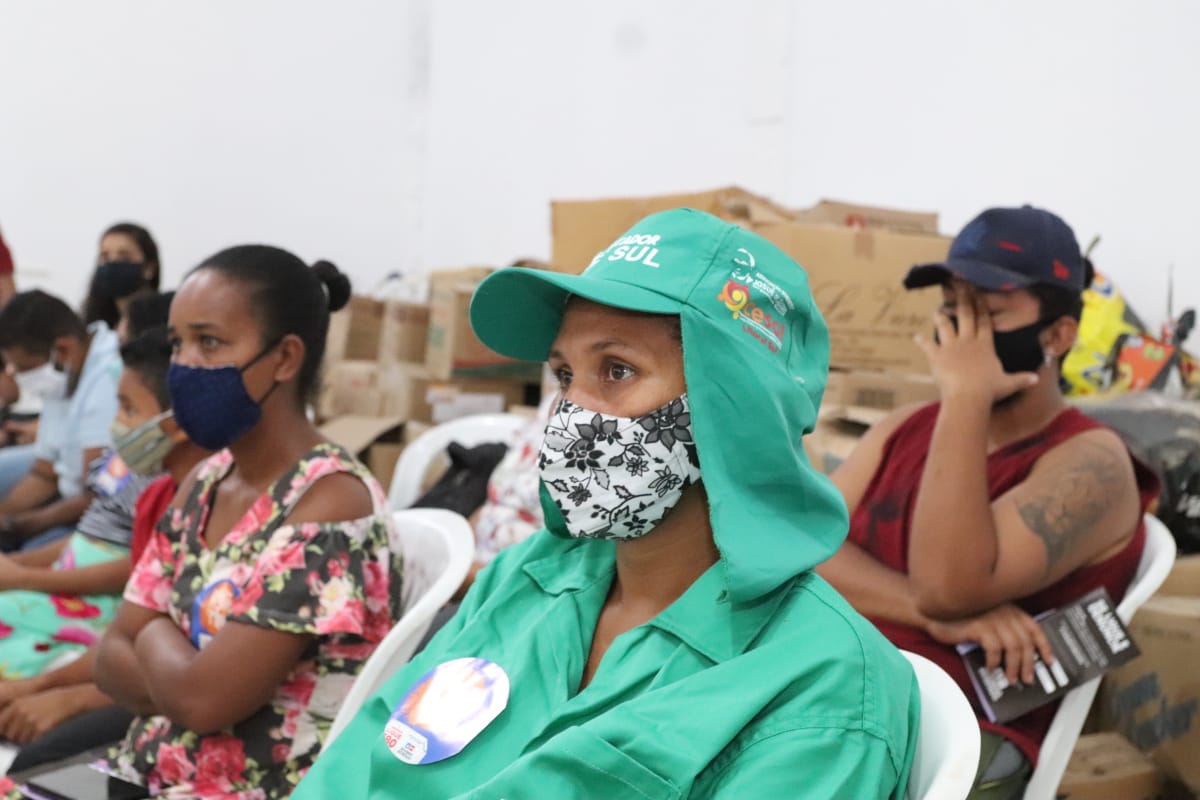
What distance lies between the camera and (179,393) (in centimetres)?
185

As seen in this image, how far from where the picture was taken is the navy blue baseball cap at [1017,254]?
1976 millimetres

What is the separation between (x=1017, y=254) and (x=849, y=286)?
98 cm

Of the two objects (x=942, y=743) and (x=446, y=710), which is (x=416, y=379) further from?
(x=942, y=743)

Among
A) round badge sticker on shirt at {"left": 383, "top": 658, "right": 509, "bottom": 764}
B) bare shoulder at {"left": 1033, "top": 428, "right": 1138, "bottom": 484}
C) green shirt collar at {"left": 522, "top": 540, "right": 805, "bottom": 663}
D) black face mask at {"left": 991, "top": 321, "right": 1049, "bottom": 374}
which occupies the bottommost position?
round badge sticker on shirt at {"left": 383, "top": 658, "right": 509, "bottom": 764}

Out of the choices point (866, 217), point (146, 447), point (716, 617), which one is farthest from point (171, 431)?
point (866, 217)

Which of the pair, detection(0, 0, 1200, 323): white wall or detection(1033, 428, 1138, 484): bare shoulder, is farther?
detection(0, 0, 1200, 323): white wall

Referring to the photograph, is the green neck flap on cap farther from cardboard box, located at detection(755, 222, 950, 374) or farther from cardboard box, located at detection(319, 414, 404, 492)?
cardboard box, located at detection(319, 414, 404, 492)

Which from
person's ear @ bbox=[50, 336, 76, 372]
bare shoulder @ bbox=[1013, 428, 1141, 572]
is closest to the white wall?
bare shoulder @ bbox=[1013, 428, 1141, 572]

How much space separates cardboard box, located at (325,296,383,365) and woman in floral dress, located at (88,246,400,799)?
2544 millimetres

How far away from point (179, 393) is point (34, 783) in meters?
0.64

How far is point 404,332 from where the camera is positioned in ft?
14.0

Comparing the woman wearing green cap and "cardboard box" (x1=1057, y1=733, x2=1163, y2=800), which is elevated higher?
the woman wearing green cap

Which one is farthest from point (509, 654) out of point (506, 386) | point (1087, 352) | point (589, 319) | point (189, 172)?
point (189, 172)

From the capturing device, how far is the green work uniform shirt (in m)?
0.98
